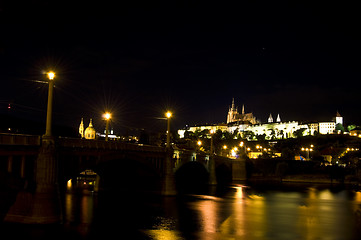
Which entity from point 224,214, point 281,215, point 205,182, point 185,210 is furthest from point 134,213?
point 205,182

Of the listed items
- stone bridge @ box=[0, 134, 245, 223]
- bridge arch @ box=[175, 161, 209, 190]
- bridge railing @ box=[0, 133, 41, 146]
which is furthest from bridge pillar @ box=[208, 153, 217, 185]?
bridge railing @ box=[0, 133, 41, 146]

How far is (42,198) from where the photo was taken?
2888 cm

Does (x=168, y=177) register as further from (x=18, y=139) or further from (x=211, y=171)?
(x=211, y=171)

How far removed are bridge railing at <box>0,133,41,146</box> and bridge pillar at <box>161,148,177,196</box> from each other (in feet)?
94.7

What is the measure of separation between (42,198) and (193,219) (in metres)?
17.5

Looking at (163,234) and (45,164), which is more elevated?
(45,164)

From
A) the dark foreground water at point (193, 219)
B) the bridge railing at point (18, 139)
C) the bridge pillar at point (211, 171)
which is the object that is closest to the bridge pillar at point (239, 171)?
the bridge pillar at point (211, 171)

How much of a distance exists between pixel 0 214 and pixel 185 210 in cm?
2118

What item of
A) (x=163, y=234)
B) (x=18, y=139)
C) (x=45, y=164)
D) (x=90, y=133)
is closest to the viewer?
(x=18, y=139)

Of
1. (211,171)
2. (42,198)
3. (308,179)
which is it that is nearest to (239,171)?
(308,179)

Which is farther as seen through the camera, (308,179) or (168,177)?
(308,179)

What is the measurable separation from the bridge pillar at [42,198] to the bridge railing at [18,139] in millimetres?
751

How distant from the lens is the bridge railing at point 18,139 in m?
25.7

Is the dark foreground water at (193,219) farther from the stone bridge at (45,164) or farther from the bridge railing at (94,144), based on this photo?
the bridge railing at (94,144)
